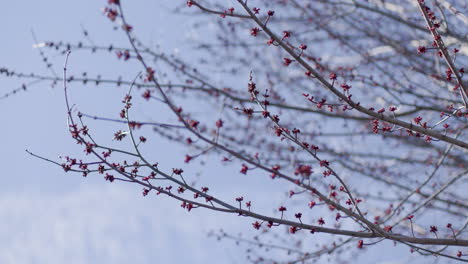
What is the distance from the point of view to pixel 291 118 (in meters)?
6.35

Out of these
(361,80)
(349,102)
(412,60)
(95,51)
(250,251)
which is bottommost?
(349,102)

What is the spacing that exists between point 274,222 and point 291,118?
Result: 3.60 meters

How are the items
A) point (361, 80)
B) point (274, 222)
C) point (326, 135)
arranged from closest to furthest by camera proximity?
point (274, 222)
point (361, 80)
point (326, 135)

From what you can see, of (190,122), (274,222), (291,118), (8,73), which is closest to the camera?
(190,122)

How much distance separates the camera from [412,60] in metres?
6.37

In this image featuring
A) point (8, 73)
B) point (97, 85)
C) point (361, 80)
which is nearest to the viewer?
point (8, 73)

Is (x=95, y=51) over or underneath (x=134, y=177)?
over

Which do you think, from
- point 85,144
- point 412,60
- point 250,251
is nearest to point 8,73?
point 85,144

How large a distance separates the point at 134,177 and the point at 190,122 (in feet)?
1.78

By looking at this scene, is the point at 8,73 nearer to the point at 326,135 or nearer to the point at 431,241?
the point at 431,241

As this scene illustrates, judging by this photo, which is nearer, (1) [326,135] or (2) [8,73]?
(2) [8,73]

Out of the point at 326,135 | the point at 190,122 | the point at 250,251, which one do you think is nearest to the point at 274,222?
the point at 190,122

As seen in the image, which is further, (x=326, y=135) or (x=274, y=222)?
(x=326, y=135)

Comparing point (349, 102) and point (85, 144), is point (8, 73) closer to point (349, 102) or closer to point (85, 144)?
point (85, 144)
